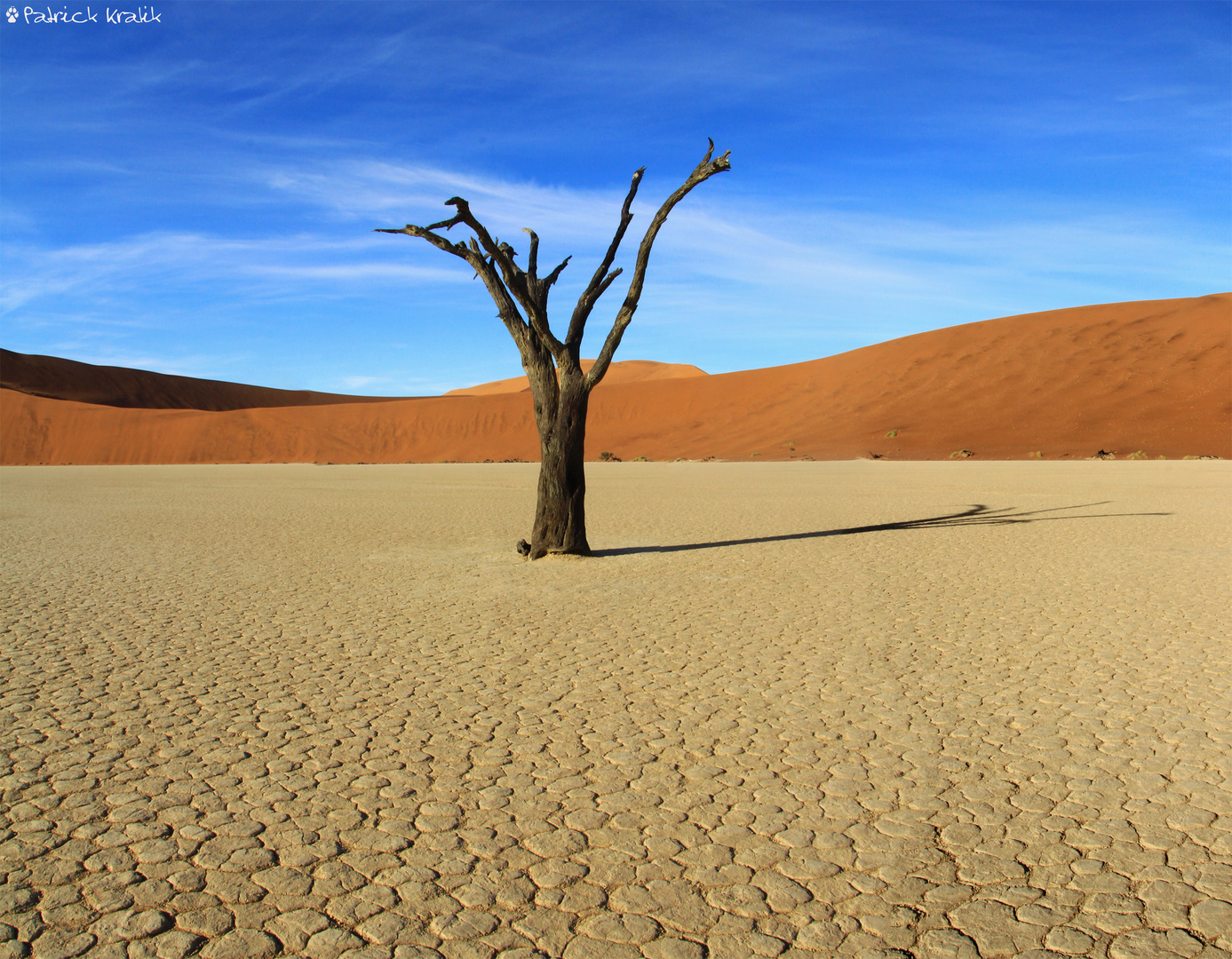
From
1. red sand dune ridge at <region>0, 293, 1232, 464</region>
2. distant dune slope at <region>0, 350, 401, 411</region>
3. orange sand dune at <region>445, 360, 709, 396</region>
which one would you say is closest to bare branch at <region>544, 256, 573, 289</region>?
red sand dune ridge at <region>0, 293, 1232, 464</region>

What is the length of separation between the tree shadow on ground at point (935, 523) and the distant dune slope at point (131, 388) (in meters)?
85.5

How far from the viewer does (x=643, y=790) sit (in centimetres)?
400

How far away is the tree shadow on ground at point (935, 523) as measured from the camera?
40.5ft

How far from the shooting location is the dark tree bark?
11.4 meters

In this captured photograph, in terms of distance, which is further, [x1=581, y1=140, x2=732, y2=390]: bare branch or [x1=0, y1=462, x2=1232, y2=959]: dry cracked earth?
[x1=581, y1=140, x2=732, y2=390]: bare branch

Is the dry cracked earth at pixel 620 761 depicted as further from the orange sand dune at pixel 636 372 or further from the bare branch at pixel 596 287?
the orange sand dune at pixel 636 372

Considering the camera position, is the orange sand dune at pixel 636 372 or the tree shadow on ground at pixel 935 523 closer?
the tree shadow on ground at pixel 935 523

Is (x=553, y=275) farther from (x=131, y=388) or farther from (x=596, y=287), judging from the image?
(x=131, y=388)

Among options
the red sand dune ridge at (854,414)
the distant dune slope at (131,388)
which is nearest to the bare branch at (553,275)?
the red sand dune ridge at (854,414)

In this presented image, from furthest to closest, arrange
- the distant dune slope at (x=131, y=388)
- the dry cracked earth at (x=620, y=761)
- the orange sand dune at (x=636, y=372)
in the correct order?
1. the orange sand dune at (x=636, y=372)
2. the distant dune slope at (x=131, y=388)
3. the dry cracked earth at (x=620, y=761)

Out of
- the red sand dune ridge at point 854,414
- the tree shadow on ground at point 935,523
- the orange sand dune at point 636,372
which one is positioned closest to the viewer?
the tree shadow on ground at point 935,523

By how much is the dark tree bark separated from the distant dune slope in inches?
3426

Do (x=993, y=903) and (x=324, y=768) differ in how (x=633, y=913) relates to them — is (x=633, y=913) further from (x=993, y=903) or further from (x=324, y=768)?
(x=324, y=768)

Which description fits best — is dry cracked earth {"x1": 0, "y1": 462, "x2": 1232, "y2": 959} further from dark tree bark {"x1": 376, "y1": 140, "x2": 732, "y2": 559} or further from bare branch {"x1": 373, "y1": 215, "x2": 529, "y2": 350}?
bare branch {"x1": 373, "y1": 215, "x2": 529, "y2": 350}
